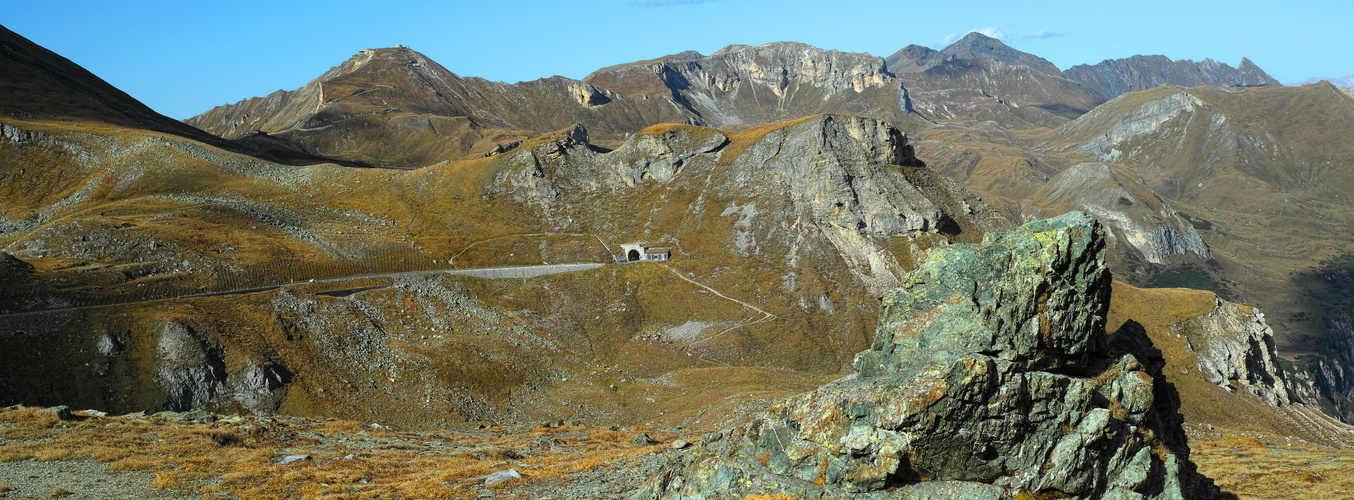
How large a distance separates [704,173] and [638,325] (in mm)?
37139

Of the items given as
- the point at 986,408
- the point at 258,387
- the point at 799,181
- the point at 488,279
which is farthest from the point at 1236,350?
the point at 258,387

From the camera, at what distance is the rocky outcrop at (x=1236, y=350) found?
299 feet

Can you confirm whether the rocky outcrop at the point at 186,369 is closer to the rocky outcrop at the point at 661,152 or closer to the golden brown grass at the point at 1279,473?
the rocky outcrop at the point at 661,152

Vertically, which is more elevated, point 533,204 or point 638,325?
point 533,204

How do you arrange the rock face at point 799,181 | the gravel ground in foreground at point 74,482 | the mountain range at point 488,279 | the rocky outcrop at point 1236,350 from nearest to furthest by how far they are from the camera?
the gravel ground in foreground at point 74,482, the mountain range at point 488,279, the rocky outcrop at point 1236,350, the rock face at point 799,181

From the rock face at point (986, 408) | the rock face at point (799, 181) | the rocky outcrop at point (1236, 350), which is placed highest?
the rock face at point (799, 181)

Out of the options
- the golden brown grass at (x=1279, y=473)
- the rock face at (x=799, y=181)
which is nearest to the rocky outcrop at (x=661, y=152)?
the rock face at (x=799, y=181)

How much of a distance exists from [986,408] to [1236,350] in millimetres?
100782

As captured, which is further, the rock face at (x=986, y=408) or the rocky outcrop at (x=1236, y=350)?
the rocky outcrop at (x=1236, y=350)

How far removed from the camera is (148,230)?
8325 cm

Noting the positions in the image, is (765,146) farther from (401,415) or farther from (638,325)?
(401,415)

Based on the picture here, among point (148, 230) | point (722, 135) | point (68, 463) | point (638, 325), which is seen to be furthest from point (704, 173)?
point (68, 463)

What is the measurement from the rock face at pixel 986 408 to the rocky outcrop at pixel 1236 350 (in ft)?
290

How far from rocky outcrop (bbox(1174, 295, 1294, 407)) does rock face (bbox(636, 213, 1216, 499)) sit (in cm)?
8840
